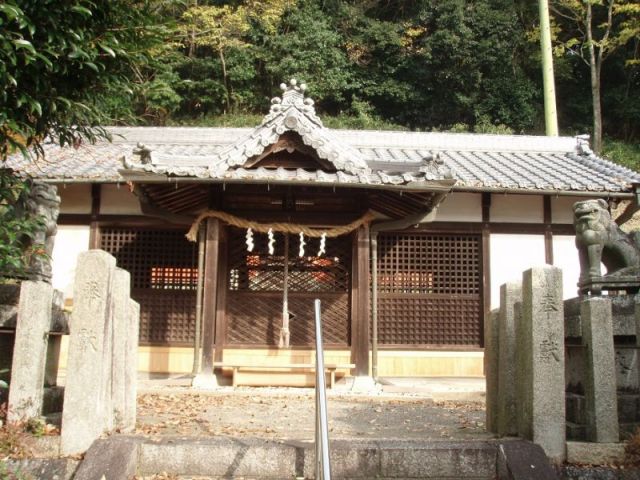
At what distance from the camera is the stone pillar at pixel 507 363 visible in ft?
19.2

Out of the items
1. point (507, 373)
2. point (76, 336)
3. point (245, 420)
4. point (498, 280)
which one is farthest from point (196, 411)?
point (498, 280)

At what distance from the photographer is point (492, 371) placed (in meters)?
6.30

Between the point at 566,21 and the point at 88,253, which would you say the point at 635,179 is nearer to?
the point at 88,253

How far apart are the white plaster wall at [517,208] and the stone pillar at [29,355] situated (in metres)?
9.44

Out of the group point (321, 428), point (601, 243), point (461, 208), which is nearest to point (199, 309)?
point (461, 208)

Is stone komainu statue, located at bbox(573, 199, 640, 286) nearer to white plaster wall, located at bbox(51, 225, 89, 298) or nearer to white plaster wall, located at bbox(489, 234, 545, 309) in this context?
white plaster wall, located at bbox(489, 234, 545, 309)

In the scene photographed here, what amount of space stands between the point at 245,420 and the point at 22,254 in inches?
122

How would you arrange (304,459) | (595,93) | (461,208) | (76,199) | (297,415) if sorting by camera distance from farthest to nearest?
(595,93)
(461,208)
(76,199)
(297,415)
(304,459)

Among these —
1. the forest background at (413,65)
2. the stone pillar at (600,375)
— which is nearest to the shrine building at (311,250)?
the stone pillar at (600,375)

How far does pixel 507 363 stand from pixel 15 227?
4.81 m

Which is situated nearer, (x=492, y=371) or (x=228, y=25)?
(x=492, y=371)

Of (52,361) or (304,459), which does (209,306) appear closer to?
(52,361)

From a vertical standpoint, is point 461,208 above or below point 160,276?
above

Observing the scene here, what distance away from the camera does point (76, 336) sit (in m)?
5.26
